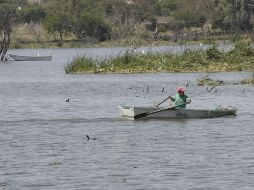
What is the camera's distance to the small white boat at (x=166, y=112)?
36750 mm

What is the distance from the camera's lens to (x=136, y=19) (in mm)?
153375

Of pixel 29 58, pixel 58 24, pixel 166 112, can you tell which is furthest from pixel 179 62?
pixel 58 24

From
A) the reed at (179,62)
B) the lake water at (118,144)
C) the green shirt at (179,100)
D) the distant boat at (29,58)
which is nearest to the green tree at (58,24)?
the distant boat at (29,58)

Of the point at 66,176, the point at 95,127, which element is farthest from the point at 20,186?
the point at 95,127

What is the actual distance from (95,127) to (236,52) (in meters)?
31.3

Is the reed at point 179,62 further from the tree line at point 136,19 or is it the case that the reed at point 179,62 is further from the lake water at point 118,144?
the tree line at point 136,19

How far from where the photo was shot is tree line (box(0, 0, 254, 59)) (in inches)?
5300

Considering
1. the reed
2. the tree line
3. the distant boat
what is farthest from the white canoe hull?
the tree line

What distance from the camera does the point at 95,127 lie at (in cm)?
3691

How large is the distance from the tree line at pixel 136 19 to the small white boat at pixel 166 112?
9313 cm

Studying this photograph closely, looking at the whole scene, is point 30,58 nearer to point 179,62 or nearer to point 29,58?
point 29,58

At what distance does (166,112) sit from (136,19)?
384 feet

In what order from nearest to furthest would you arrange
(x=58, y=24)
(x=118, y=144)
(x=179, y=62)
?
(x=118, y=144) < (x=179, y=62) < (x=58, y=24)

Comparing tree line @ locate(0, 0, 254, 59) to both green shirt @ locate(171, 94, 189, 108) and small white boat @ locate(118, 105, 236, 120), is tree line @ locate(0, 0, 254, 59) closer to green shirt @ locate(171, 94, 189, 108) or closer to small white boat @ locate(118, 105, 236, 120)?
small white boat @ locate(118, 105, 236, 120)
